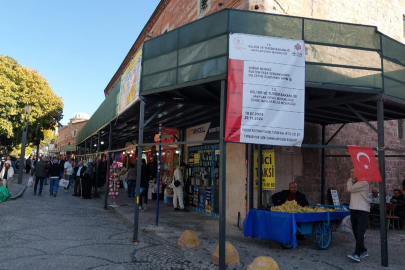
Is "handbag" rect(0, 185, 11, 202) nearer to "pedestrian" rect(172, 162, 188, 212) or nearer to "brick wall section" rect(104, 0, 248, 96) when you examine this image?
"pedestrian" rect(172, 162, 188, 212)

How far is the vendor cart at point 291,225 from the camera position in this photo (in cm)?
623

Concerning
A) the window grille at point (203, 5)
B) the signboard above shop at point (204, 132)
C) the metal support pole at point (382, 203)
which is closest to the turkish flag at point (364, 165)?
the metal support pole at point (382, 203)

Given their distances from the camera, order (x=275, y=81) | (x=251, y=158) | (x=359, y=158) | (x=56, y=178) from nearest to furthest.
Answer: (x=275, y=81) < (x=359, y=158) < (x=251, y=158) < (x=56, y=178)

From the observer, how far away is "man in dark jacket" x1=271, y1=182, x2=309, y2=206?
7.66 m

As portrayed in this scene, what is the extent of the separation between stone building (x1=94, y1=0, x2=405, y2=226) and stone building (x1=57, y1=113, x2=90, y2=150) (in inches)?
1828

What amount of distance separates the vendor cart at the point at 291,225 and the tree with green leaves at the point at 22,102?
2735 centimetres

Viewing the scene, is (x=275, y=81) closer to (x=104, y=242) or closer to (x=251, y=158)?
(x=251, y=158)

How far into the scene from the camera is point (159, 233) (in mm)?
7664

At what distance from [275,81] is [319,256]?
3613 mm

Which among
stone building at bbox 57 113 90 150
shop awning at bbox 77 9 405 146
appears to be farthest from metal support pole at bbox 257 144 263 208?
stone building at bbox 57 113 90 150

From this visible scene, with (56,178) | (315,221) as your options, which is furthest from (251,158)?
(56,178)

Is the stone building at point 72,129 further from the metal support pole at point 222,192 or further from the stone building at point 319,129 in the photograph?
the metal support pole at point 222,192

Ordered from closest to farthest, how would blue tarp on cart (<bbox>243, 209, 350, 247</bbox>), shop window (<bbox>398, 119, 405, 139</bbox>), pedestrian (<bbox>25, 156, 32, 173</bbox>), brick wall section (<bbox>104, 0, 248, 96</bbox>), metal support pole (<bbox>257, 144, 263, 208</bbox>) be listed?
blue tarp on cart (<bbox>243, 209, 350, 247</bbox>), metal support pole (<bbox>257, 144, 263, 208</bbox>), brick wall section (<bbox>104, 0, 248, 96</bbox>), shop window (<bbox>398, 119, 405, 139</bbox>), pedestrian (<bbox>25, 156, 32, 173</bbox>)

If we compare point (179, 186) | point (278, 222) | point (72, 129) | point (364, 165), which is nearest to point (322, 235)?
point (278, 222)
